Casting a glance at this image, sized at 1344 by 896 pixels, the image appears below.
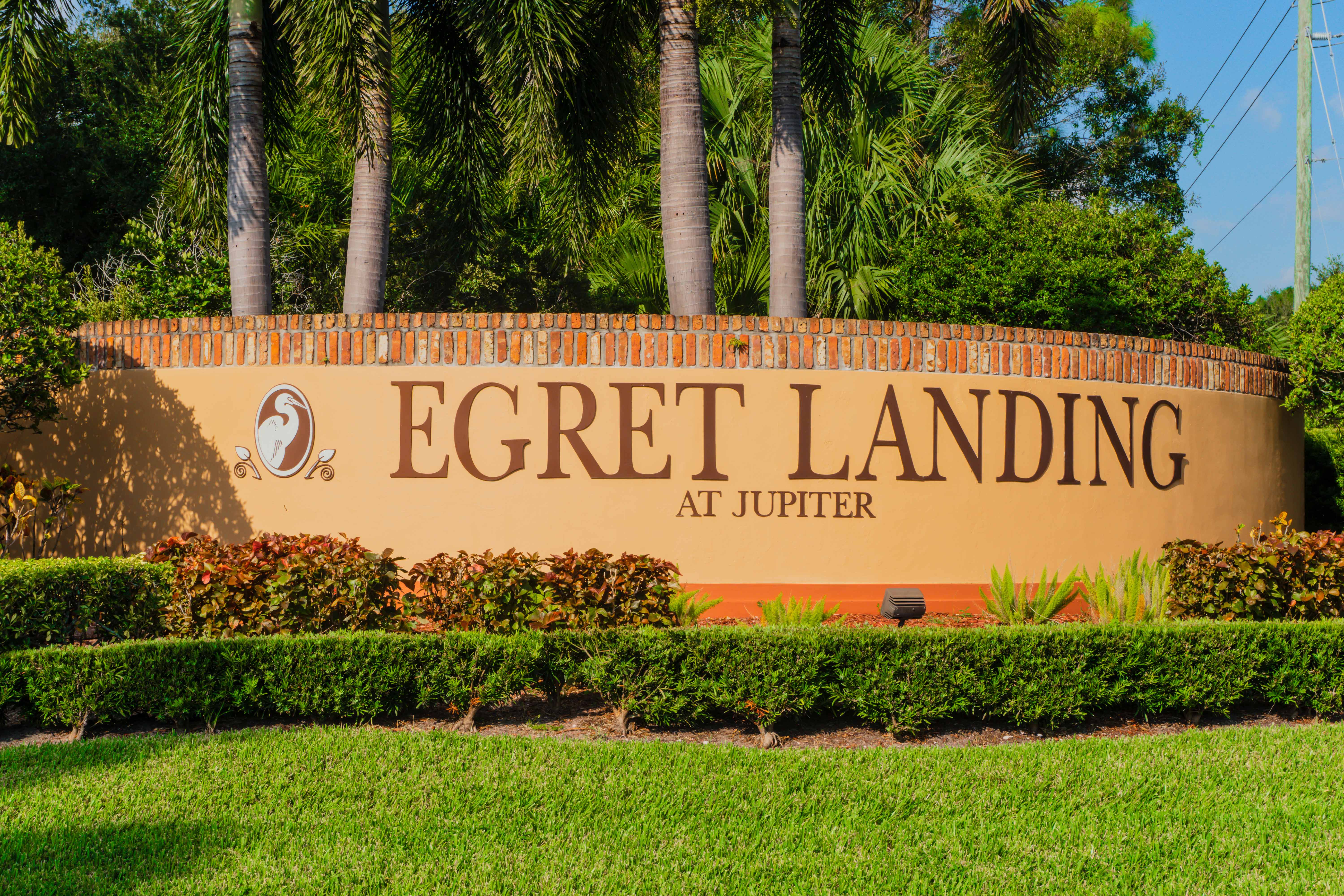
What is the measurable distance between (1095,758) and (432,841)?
3356 millimetres

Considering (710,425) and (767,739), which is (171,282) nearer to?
(710,425)

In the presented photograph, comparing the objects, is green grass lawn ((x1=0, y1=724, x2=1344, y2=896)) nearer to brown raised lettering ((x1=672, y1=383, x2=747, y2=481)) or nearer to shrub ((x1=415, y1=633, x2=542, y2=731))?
shrub ((x1=415, y1=633, x2=542, y2=731))

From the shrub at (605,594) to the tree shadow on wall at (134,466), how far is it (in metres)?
3.39

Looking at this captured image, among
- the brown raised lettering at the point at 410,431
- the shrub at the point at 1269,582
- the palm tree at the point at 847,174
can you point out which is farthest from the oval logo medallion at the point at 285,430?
the palm tree at the point at 847,174

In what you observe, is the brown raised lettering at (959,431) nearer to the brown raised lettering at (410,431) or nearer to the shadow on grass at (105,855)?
the brown raised lettering at (410,431)

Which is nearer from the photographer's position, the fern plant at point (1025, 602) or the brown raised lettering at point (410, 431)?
the fern plant at point (1025, 602)

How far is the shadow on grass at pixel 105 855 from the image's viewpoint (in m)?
3.72

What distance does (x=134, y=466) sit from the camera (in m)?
8.63

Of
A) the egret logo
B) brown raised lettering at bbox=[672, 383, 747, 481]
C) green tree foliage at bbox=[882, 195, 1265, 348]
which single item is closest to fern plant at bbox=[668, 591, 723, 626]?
brown raised lettering at bbox=[672, 383, 747, 481]

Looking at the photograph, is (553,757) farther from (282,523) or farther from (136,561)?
(282,523)

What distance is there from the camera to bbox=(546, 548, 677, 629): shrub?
6.22 metres

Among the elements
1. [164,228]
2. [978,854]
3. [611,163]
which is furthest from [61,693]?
[164,228]

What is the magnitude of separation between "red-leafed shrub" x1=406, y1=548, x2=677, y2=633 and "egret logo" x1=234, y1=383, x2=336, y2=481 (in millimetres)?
2344

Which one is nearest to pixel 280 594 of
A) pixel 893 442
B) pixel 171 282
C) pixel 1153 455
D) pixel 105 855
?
pixel 105 855
